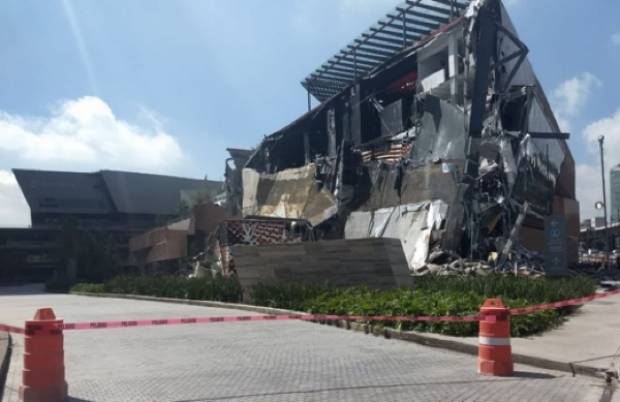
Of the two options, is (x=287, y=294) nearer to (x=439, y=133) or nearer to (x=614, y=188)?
(x=439, y=133)

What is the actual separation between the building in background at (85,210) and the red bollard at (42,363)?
62002mm

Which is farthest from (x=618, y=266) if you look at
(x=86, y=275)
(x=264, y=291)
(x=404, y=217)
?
(x=86, y=275)

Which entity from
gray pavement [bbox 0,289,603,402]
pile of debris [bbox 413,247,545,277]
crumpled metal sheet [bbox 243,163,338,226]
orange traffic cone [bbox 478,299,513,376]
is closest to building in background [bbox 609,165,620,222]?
crumpled metal sheet [bbox 243,163,338,226]

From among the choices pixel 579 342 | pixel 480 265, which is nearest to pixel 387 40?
pixel 480 265

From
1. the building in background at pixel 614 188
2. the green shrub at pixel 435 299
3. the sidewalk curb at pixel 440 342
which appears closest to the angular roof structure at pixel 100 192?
the building in background at pixel 614 188

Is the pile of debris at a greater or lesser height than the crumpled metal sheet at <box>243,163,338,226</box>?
lesser

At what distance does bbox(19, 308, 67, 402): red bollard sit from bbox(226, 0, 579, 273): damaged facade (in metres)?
16.8

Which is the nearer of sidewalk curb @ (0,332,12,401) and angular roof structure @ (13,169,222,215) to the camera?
sidewalk curb @ (0,332,12,401)

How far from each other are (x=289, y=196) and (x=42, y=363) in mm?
43447

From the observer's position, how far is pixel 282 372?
9047mm

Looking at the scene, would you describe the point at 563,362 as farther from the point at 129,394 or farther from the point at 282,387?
the point at 129,394

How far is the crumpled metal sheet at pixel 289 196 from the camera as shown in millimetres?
44000

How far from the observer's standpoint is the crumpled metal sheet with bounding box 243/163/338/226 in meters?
44.0

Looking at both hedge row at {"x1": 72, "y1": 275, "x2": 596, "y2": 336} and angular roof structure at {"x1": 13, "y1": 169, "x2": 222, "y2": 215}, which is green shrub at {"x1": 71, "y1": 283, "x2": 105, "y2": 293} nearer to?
hedge row at {"x1": 72, "y1": 275, "x2": 596, "y2": 336}
